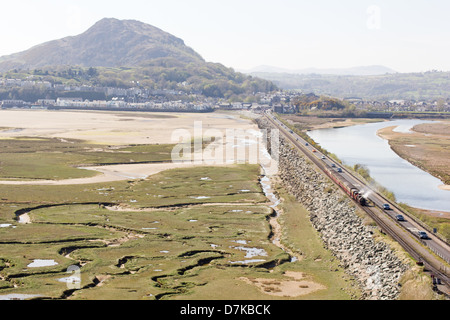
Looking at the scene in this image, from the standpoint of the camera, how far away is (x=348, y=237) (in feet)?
160

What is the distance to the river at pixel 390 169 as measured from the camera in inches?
3024

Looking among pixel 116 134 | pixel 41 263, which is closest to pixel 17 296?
pixel 41 263

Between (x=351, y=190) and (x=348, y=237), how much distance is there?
41.3 ft

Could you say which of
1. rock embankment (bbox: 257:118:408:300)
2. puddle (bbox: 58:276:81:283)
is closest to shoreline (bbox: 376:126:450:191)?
rock embankment (bbox: 257:118:408:300)

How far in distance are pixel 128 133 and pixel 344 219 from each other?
4739 inches

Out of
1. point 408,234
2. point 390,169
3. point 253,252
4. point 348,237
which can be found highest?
point 408,234

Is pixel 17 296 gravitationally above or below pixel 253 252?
above

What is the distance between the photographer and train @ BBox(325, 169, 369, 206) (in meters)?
56.5

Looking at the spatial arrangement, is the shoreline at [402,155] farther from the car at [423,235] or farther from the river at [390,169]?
the car at [423,235]

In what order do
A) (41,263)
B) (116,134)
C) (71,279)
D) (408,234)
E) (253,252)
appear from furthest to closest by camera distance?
(116,134)
(253,252)
(408,234)
(41,263)
(71,279)

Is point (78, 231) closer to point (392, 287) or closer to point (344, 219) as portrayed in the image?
point (344, 219)

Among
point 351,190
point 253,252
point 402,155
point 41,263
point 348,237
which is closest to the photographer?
point 41,263

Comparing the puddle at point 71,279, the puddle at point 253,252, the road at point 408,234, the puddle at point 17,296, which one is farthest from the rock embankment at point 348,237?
the puddle at point 17,296

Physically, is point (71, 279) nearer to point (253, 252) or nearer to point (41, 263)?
point (41, 263)
